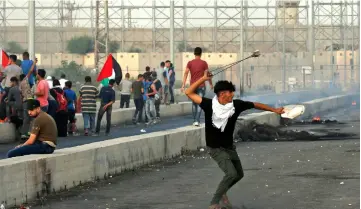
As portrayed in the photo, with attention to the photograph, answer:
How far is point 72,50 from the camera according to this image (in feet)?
381

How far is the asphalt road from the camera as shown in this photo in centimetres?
1359

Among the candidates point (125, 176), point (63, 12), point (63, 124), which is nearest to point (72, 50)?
point (63, 12)

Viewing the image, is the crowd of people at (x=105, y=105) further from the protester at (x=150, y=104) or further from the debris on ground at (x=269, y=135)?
the debris on ground at (x=269, y=135)

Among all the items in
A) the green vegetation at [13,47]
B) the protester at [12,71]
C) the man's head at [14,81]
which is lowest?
the man's head at [14,81]

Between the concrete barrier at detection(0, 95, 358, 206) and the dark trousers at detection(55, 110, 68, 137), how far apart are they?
15.2ft

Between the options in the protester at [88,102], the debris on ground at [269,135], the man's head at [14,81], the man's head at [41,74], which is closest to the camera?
the man's head at [41,74]

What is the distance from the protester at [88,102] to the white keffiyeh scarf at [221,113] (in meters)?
14.1

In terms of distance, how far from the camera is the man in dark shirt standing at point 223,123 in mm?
12859

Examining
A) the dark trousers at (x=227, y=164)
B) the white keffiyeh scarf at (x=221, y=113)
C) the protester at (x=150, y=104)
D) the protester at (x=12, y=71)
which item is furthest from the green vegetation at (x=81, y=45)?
the white keffiyeh scarf at (x=221, y=113)

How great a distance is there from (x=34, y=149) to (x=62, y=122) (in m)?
12.1

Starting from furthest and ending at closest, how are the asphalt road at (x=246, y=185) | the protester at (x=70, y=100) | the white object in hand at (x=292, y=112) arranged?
the protester at (x=70, y=100), the asphalt road at (x=246, y=185), the white object in hand at (x=292, y=112)

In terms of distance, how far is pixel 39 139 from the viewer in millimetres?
15539

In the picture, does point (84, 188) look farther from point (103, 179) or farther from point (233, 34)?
point (233, 34)

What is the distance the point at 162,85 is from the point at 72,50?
78355mm
